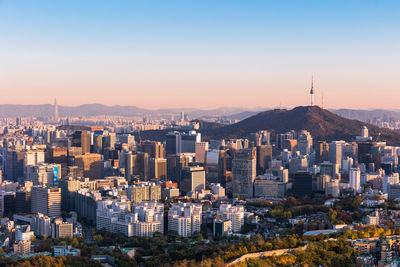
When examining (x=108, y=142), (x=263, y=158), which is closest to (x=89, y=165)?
(x=108, y=142)

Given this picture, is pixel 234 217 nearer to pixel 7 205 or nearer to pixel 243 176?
pixel 7 205

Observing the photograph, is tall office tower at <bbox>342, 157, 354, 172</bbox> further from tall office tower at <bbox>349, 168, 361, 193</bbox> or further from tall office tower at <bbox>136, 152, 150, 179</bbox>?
tall office tower at <bbox>136, 152, 150, 179</bbox>

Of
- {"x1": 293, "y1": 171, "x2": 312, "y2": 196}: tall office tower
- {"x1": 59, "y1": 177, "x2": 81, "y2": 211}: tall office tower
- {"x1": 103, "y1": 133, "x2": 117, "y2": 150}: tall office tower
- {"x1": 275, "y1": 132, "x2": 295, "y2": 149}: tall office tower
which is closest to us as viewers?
{"x1": 59, "y1": 177, "x2": 81, "y2": 211}: tall office tower

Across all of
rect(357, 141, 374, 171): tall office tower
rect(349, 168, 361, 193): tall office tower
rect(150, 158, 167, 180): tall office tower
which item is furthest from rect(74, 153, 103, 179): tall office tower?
rect(357, 141, 374, 171): tall office tower

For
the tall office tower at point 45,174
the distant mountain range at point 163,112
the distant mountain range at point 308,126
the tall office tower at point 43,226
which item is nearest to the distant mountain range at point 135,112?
the distant mountain range at point 163,112

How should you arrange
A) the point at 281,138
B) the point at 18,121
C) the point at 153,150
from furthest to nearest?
the point at 18,121, the point at 281,138, the point at 153,150

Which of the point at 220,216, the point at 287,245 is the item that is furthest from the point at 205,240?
the point at 287,245

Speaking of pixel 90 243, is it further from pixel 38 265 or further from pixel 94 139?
pixel 94 139
